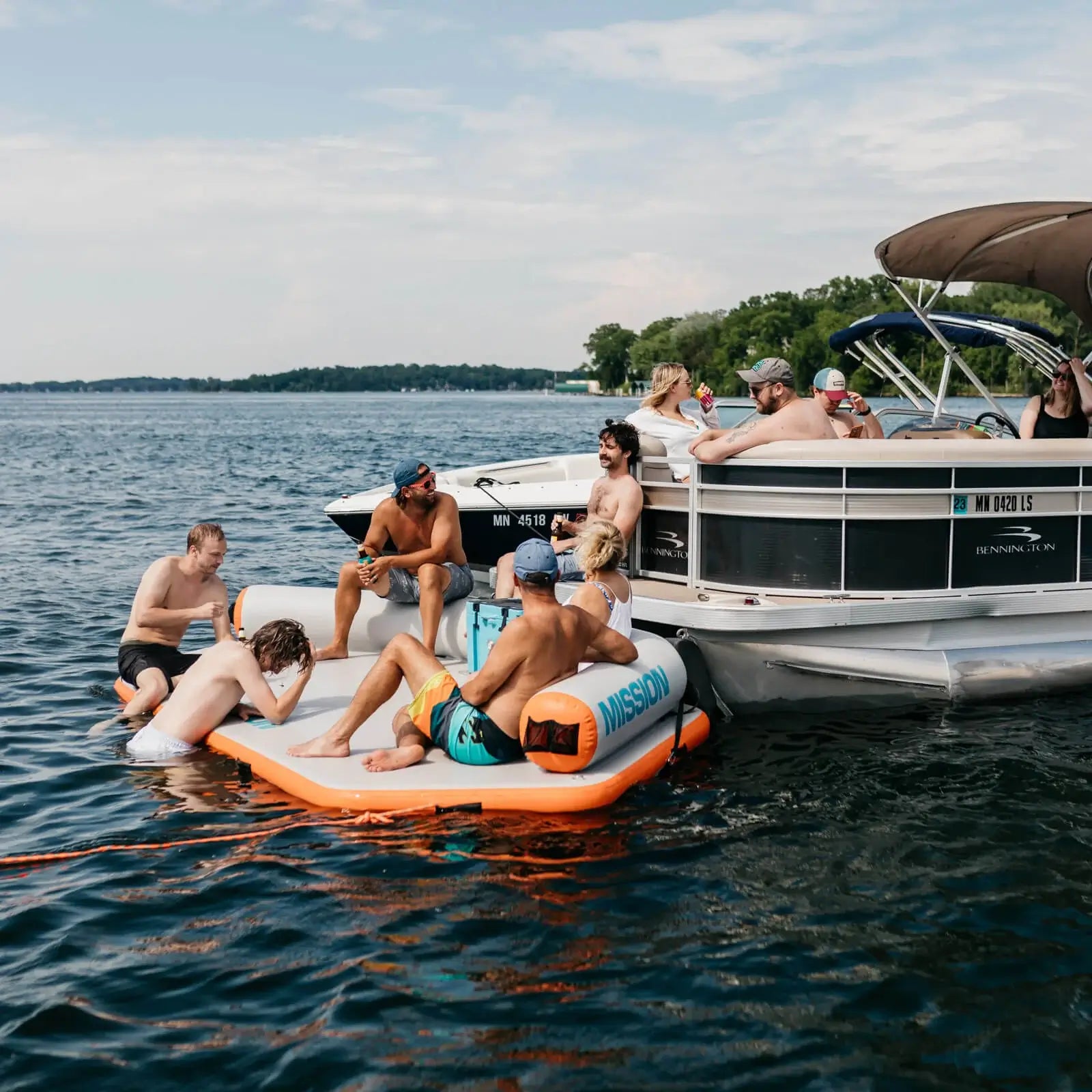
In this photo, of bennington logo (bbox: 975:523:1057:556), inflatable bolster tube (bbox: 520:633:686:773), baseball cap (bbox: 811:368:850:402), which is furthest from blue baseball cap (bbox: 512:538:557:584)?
baseball cap (bbox: 811:368:850:402)

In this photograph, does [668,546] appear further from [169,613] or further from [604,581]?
[169,613]

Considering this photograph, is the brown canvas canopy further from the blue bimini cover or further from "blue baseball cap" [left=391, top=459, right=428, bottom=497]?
"blue baseball cap" [left=391, top=459, right=428, bottom=497]

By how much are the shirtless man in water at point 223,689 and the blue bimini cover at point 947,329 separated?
21.4 ft

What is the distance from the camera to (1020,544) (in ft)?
28.3

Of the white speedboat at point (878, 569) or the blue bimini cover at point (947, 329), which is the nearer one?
the white speedboat at point (878, 569)

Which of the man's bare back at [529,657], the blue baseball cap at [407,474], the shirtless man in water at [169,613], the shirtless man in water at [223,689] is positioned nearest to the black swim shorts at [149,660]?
the shirtless man in water at [169,613]

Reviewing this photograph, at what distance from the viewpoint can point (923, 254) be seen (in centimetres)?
1030

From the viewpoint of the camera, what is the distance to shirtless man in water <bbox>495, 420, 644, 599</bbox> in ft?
29.3

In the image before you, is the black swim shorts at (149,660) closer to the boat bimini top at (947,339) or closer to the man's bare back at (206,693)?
the man's bare back at (206,693)

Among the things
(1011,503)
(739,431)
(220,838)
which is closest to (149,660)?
(220,838)

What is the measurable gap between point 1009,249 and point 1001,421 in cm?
141

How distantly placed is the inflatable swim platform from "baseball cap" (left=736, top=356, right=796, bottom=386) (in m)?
1.85

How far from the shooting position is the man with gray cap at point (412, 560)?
8.93 meters

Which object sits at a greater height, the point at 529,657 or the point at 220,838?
the point at 529,657
